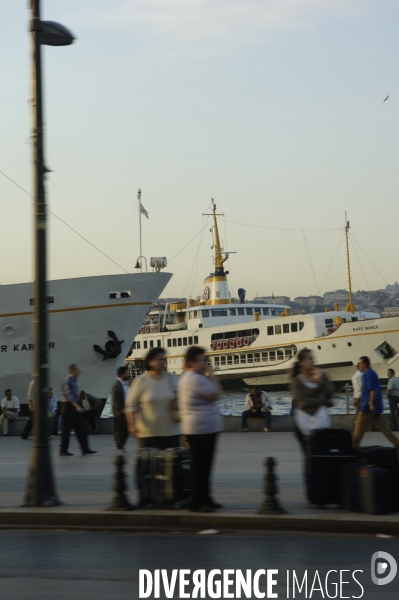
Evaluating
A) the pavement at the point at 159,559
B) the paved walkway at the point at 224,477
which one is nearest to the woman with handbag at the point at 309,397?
the paved walkway at the point at 224,477

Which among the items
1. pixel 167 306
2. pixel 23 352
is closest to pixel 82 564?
pixel 23 352

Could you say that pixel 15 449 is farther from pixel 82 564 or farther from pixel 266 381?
pixel 266 381

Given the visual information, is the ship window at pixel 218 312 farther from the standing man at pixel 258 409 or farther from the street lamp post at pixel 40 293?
the street lamp post at pixel 40 293

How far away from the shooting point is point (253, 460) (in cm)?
1403

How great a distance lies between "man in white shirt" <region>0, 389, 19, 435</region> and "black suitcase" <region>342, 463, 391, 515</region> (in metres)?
15.9

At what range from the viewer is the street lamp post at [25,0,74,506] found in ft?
30.3

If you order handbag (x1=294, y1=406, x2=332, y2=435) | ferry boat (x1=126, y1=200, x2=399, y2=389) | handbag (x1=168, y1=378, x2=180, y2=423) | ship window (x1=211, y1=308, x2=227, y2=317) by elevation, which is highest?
ship window (x1=211, y1=308, x2=227, y2=317)

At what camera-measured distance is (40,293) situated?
9492 millimetres

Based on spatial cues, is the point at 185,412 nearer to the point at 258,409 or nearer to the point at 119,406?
the point at 119,406

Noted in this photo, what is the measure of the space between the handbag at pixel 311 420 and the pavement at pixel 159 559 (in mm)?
1665

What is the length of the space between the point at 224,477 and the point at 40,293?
3.66 metres

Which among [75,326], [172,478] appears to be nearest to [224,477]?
[172,478]

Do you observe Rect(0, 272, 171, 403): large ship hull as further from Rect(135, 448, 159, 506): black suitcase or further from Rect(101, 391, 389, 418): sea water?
Rect(135, 448, 159, 506): black suitcase

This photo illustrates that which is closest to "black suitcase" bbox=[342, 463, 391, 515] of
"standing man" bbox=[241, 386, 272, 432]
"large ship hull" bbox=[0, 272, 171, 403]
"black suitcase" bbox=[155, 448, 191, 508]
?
"black suitcase" bbox=[155, 448, 191, 508]
